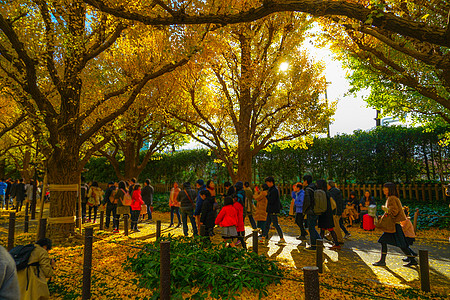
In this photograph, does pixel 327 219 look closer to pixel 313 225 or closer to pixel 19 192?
pixel 313 225

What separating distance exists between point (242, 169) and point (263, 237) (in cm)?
499

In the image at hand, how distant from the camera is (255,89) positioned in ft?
41.1

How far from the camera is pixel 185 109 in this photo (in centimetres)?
1412

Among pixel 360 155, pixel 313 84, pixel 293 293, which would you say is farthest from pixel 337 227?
pixel 360 155

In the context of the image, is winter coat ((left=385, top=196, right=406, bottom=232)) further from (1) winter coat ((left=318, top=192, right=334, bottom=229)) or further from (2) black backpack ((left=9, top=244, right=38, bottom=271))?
(2) black backpack ((left=9, top=244, right=38, bottom=271))

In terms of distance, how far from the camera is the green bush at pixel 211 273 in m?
4.88

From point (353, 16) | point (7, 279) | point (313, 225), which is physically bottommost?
point (313, 225)

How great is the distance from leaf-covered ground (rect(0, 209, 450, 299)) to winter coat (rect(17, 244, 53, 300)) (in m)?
1.05

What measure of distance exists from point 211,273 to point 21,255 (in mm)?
3087

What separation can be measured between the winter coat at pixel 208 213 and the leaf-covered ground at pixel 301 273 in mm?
1315

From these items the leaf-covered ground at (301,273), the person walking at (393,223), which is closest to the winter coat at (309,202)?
the leaf-covered ground at (301,273)

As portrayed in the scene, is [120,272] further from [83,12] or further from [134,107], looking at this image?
[134,107]

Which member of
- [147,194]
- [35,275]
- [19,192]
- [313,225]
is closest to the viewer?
[35,275]

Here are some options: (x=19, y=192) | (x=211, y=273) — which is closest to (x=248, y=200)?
(x=211, y=273)
